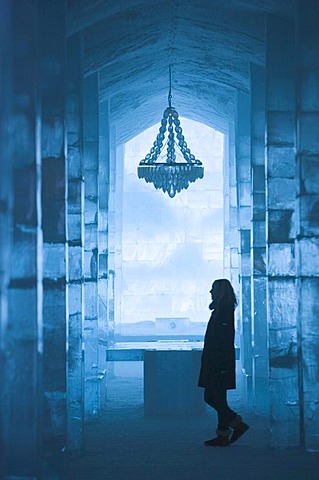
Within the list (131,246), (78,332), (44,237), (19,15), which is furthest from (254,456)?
(131,246)

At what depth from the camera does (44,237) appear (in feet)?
31.1

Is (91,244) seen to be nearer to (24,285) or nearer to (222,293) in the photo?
(222,293)

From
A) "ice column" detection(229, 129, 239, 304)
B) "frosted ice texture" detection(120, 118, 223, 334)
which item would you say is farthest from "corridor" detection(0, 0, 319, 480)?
"frosted ice texture" detection(120, 118, 223, 334)

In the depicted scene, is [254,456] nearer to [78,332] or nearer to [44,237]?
[78,332]

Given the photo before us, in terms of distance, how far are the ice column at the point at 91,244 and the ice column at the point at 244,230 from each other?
2446 millimetres

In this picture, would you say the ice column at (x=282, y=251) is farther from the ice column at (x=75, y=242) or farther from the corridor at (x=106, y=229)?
the ice column at (x=75, y=242)

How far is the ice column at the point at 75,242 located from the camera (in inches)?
428

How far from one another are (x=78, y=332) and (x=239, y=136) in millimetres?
6161

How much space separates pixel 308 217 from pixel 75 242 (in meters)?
2.78

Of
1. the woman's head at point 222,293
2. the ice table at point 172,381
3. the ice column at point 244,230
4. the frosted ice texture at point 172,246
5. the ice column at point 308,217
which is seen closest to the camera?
the ice column at point 308,217

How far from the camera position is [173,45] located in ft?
44.4

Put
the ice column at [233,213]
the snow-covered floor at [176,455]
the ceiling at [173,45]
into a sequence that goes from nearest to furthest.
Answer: the snow-covered floor at [176,455], the ceiling at [173,45], the ice column at [233,213]

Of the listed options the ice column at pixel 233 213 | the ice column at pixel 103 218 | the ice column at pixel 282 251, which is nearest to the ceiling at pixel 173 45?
the ice column at pixel 103 218

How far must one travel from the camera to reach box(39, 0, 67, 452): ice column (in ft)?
30.4
